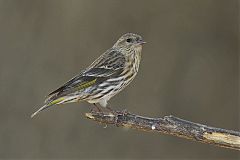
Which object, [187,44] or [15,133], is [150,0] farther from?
[15,133]

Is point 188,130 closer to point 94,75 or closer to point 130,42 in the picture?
point 94,75

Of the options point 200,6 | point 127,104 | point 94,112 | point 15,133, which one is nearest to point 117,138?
point 127,104

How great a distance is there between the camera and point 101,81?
8.06 m

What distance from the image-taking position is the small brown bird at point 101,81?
25.7 ft

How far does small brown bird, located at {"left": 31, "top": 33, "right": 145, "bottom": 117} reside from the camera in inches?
308

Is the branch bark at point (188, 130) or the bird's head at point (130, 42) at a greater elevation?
the bird's head at point (130, 42)

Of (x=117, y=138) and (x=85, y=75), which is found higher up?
(x=85, y=75)

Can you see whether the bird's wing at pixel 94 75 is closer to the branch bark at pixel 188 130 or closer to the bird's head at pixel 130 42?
the bird's head at pixel 130 42

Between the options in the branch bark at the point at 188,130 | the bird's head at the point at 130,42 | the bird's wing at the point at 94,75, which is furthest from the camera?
the bird's head at the point at 130,42

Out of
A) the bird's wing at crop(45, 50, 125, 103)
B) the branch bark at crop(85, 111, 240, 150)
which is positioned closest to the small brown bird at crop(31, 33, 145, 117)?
the bird's wing at crop(45, 50, 125, 103)

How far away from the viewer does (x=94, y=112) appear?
7.53 m

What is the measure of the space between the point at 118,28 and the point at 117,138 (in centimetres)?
200

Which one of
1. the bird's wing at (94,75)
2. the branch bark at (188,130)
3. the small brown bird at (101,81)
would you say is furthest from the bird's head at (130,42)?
the branch bark at (188,130)

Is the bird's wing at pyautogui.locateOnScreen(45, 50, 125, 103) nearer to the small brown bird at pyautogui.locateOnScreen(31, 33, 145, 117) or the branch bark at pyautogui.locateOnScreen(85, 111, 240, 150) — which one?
the small brown bird at pyautogui.locateOnScreen(31, 33, 145, 117)
